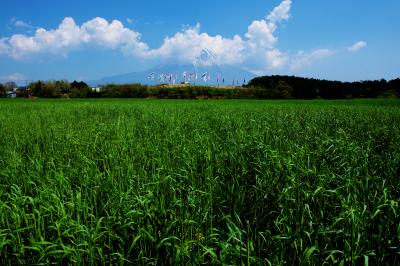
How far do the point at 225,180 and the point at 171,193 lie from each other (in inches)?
52.2

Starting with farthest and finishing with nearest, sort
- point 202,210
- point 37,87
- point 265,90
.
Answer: point 37,87 < point 265,90 < point 202,210

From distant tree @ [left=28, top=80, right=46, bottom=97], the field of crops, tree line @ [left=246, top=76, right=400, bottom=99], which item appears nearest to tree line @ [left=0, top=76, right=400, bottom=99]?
tree line @ [left=246, top=76, right=400, bottom=99]

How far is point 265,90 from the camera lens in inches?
3135

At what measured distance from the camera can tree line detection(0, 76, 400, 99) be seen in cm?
7636

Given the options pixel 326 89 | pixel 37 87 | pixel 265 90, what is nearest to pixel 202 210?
pixel 265 90

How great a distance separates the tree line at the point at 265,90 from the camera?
76.4m

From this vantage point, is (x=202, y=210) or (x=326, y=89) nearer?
(x=202, y=210)

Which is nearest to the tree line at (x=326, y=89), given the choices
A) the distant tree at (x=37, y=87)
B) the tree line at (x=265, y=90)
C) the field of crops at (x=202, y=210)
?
the tree line at (x=265, y=90)

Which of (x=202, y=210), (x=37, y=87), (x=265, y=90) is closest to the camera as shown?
(x=202, y=210)

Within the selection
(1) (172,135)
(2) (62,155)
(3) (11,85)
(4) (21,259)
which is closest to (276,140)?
(1) (172,135)

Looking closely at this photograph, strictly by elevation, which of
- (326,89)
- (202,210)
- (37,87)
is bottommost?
(202,210)

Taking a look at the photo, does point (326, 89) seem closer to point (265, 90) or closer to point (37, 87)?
point (265, 90)

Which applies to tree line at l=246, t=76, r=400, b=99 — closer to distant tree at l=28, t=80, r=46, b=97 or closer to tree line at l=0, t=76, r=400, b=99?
tree line at l=0, t=76, r=400, b=99

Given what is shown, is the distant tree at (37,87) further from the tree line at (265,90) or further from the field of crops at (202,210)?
the field of crops at (202,210)
